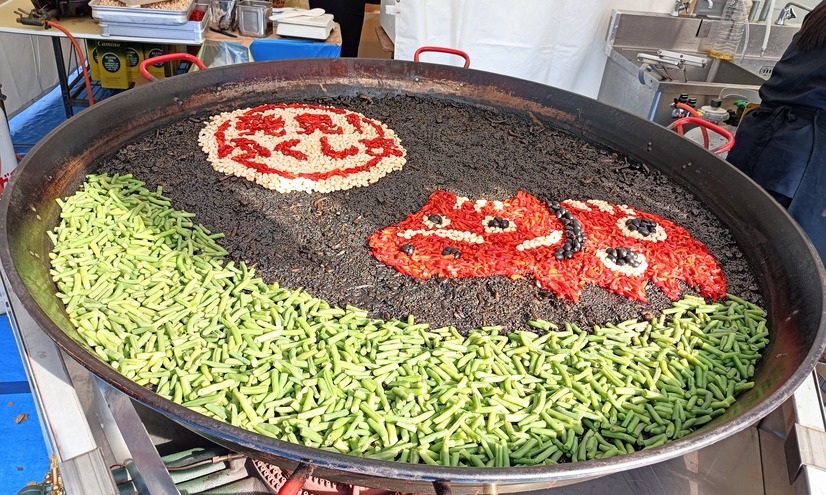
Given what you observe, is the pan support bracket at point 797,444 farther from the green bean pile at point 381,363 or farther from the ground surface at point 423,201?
the ground surface at point 423,201

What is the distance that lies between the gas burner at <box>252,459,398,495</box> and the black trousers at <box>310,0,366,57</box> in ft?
26.3

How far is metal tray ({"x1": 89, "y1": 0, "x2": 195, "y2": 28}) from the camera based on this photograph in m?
6.52

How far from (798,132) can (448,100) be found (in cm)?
294

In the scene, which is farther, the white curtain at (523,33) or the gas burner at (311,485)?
the white curtain at (523,33)

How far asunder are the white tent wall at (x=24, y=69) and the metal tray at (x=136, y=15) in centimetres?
202

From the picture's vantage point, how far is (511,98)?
5.09 metres

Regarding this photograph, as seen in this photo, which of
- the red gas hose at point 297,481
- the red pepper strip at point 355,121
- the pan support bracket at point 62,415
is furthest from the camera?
the red pepper strip at point 355,121

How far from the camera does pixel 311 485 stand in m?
2.45

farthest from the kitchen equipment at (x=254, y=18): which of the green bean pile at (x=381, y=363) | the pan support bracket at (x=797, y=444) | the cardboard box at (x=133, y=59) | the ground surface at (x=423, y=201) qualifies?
the pan support bracket at (x=797, y=444)

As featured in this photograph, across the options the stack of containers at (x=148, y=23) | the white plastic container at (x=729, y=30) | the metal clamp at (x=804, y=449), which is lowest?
the metal clamp at (x=804, y=449)

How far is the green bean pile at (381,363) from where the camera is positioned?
232 cm

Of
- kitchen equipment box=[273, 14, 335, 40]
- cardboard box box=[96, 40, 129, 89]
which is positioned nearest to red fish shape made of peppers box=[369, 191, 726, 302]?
kitchen equipment box=[273, 14, 335, 40]

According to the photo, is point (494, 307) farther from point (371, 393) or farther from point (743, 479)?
point (743, 479)

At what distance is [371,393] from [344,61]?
3559 millimetres
